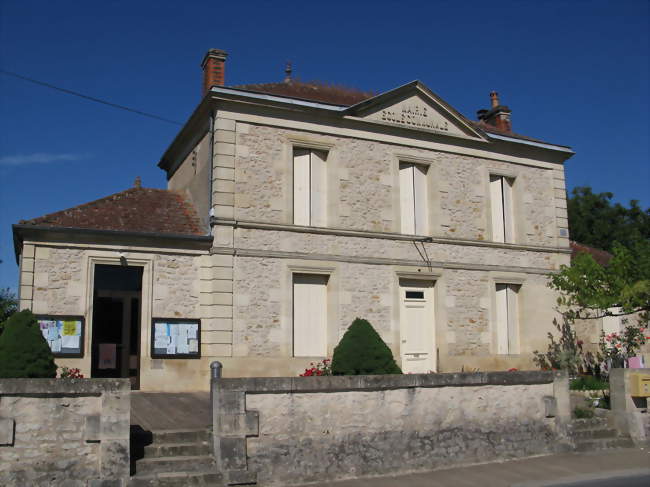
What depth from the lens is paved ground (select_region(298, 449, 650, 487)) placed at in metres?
8.73

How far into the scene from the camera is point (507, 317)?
16.7 metres

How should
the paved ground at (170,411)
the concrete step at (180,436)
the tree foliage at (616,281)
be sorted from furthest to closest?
the tree foliage at (616,281)
the paved ground at (170,411)
the concrete step at (180,436)

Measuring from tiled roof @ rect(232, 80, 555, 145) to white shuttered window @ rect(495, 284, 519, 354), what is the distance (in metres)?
3.99

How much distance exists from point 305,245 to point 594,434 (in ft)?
21.4

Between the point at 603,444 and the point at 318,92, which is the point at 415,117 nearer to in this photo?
the point at 318,92

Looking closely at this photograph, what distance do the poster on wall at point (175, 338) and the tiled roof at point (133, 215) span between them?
1.81 meters

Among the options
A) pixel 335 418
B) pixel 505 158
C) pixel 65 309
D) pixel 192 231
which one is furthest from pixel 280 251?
pixel 505 158

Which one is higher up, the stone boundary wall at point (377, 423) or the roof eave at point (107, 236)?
the roof eave at point (107, 236)

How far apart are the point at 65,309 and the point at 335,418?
20.4 ft

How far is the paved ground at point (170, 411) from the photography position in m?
9.24

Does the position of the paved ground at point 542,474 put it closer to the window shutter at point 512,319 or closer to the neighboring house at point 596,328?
the window shutter at point 512,319

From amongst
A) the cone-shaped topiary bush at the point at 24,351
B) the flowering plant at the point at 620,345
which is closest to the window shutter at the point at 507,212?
the flowering plant at the point at 620,345

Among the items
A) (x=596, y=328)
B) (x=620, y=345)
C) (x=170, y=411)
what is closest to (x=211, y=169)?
(x=170, y=411)

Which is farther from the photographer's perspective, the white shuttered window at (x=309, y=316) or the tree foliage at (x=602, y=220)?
the tree foliage at (x=602, y=220)
